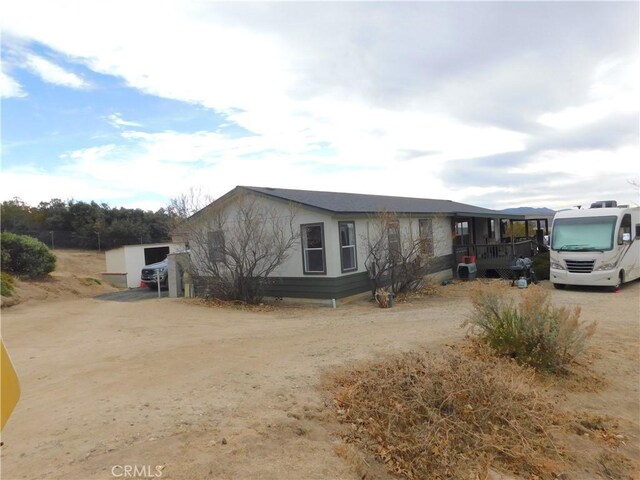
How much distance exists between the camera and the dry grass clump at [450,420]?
11.5 feet

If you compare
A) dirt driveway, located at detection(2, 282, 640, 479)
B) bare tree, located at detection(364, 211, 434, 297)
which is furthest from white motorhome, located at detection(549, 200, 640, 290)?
bare tree, located at detection(364, 211, 434, 297)

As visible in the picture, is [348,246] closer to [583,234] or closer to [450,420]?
[583,234]

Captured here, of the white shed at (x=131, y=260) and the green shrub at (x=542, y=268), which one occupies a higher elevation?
the white shed at (x=131, y=260)

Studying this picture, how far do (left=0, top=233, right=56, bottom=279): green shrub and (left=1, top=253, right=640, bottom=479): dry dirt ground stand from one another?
25.5 feet

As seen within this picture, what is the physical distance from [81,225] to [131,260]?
61.5ft

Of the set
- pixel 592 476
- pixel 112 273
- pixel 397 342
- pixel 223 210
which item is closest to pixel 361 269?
pixel 223 210

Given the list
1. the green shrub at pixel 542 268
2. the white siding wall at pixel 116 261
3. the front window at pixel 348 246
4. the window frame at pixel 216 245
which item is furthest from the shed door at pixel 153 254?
the green shrub at pixel 542 268

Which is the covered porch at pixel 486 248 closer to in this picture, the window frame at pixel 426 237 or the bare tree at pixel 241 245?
the window frame at pixel 426 237

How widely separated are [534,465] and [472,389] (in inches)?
28.8

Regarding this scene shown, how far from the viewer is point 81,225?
38.3 metres

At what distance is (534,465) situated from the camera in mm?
3639

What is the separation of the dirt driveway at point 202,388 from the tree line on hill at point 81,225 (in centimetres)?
2944

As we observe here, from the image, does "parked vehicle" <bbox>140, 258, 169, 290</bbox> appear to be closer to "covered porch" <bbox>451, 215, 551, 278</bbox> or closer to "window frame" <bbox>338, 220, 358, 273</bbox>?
"window frame" <bbox>338, 220, 358, 273</bbox>

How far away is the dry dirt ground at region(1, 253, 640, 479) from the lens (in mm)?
3152
